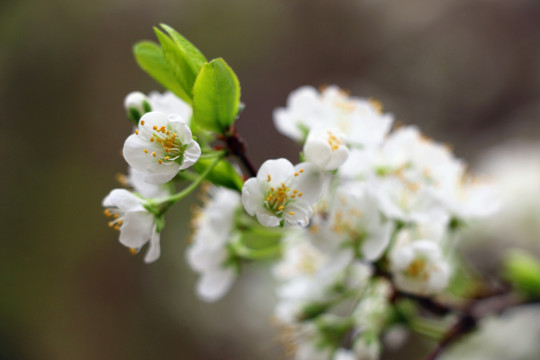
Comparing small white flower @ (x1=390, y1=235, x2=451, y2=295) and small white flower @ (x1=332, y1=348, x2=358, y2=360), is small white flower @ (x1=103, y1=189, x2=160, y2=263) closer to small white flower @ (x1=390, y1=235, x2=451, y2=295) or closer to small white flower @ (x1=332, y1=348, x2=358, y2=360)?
small white flower @ (x1=390, y1=235, x2=451, y2=295)

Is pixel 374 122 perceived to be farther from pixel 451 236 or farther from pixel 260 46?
pixel 260 46

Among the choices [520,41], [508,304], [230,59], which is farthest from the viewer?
[230,59]

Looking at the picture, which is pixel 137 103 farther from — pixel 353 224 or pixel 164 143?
pixel 353 224

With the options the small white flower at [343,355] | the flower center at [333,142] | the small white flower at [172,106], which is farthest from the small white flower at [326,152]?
the small white flower at [343,355]

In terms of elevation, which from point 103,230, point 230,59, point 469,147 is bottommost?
point 103,230

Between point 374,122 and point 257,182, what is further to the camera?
point 374,122

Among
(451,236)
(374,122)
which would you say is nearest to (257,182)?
(374,122)

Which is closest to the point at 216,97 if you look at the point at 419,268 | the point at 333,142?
the point at 333,142

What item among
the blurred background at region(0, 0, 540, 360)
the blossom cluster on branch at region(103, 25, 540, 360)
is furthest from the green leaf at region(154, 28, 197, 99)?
the blurred background at region(0, 0, 540, 360)
